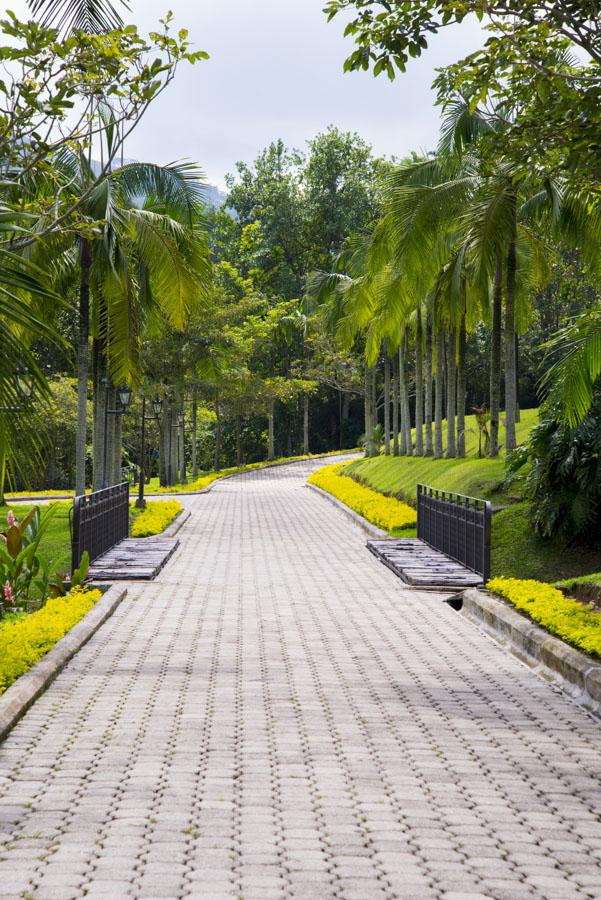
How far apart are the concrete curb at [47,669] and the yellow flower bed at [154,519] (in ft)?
25.9

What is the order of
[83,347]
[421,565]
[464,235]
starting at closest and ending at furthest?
[421,565] → [83,347] → [464,235]

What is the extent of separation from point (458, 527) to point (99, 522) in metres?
5.06

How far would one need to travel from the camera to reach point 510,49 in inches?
356

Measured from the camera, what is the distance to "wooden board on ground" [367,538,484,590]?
40.5 feet

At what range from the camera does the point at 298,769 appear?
→ 5.43 meters

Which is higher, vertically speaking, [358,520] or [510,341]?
[510,341]

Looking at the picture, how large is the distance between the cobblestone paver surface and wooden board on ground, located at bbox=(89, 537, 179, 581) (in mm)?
2466

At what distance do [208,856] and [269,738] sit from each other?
6.22 feet

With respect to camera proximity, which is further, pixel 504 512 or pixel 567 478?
pixel 504 512

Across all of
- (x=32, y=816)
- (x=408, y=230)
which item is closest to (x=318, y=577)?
(x=408, y=230)

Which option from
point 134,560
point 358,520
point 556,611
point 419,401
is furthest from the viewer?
point 419,401

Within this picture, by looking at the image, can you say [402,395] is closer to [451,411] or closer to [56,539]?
[451,411]

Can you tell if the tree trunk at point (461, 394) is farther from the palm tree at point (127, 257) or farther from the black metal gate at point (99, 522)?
the black metal gate at point (99, 522)

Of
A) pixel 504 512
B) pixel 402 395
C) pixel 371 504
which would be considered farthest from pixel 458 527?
pixel 402 395
